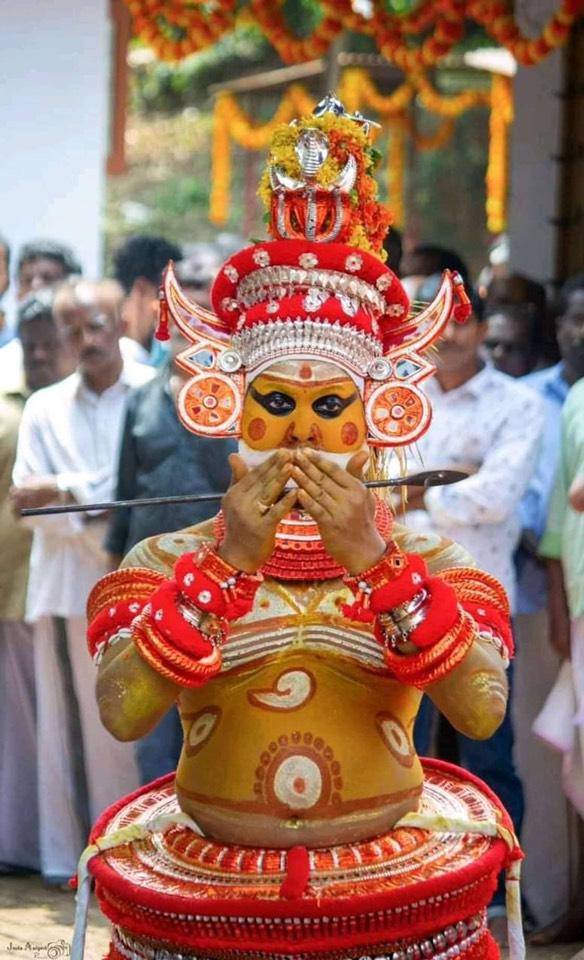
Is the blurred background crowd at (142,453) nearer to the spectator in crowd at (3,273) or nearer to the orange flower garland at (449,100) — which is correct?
the spectator in crowd at (3,273)

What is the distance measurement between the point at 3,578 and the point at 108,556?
656 millimetres

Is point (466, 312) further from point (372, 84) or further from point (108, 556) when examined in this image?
point (372, 84)

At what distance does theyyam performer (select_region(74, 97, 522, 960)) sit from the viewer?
326 cm

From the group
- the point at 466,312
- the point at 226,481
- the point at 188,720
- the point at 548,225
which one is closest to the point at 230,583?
the point at 188,720

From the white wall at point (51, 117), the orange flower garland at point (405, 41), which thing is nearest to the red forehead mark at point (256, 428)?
the white wall at point (51, 117)

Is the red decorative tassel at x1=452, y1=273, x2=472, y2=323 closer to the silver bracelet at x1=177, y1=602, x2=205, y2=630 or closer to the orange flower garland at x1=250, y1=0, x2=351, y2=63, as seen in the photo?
the silver bracelet at x1=177, y1=602, x2=205, y2=630

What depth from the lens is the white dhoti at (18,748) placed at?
21.8ft

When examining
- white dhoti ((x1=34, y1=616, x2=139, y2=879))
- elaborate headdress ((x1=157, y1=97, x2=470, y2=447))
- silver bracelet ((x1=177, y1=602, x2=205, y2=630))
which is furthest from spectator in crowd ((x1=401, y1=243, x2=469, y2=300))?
silver bracelet ((x1=177, y1=602, x2=205, y2=630))

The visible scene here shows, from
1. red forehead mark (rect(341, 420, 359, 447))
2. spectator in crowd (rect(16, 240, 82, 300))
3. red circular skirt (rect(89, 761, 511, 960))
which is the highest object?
spectator in crowd (rect(16, 240, 82, 300))

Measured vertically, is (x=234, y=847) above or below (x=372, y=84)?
below

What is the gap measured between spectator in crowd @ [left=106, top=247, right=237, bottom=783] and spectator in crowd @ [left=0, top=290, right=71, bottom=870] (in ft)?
2.04

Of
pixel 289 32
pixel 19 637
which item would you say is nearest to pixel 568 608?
Answer: pixel 19 637

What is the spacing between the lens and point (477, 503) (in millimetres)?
5711

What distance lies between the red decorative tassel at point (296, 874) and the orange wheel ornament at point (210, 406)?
0.86 m
